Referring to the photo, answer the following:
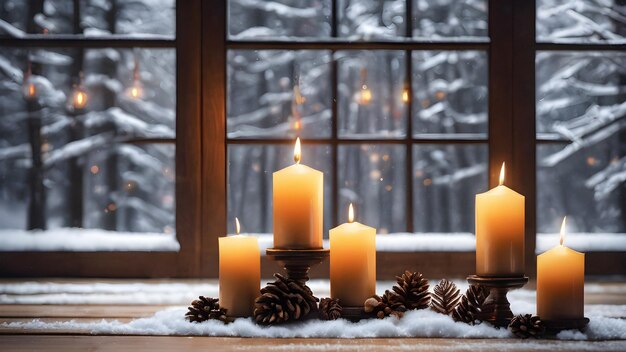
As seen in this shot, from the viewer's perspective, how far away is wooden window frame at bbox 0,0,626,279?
2.53m

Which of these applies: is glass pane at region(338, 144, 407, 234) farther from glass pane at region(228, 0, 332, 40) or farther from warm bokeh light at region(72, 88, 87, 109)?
A: warm bokeh light at region(72, 88, 87, 109)

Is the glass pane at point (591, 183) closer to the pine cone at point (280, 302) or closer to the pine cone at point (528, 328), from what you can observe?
the pine cone at point (528, 328)

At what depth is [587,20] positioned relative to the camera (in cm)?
261

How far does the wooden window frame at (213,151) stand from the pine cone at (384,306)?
868 millimetres

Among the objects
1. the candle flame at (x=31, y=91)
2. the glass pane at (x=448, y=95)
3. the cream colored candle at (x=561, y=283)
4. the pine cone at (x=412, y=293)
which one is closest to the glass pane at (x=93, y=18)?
the candle flame at (x=31, y=91)

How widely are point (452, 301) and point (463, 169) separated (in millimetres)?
957

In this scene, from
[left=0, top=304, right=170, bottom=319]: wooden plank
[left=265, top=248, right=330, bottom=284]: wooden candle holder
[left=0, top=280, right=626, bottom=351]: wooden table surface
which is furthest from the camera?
[left=0, top=304, right=170, bottom=319]: wooden plank

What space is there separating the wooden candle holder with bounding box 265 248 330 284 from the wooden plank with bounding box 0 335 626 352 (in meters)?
0.18

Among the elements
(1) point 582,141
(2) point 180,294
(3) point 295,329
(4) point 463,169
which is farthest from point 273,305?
(1) point 582,141

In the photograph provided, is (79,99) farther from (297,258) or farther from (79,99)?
(297,258)

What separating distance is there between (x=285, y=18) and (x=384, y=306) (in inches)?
48.8

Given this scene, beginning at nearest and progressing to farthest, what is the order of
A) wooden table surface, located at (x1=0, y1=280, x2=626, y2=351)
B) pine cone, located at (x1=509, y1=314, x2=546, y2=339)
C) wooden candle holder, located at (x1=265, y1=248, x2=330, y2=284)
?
wooden table surface, located at (x1=0, y1=280, x2=626, y2=351) < pine cone, located at (x1=509, y1=314, x2=546, y2=339) < wooden candle holder, located at (x1=265, y1=248, x2=330, y2=284)

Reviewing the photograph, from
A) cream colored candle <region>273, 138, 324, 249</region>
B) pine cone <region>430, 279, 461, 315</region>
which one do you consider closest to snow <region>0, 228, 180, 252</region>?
cream colored candle <region>273, 138, 324, 249</region>

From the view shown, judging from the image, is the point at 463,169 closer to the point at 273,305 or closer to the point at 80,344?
the point at 273,305
